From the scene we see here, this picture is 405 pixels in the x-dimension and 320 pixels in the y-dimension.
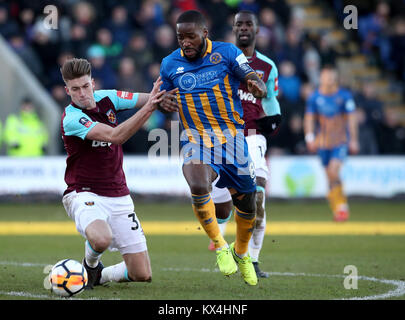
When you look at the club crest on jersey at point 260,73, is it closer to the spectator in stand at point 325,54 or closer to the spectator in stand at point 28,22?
the spectator in stand at point 325,54

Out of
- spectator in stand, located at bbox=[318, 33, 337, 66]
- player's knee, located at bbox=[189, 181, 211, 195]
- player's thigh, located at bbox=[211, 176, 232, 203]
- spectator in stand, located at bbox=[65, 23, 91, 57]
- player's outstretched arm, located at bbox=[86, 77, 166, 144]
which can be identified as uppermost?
spectator in stand, located at bbox=[65, 23, 91, 57]

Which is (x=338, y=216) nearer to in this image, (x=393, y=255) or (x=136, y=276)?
(x=393, y=255)

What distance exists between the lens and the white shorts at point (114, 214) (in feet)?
22.5

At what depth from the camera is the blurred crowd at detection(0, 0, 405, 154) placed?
1708cm

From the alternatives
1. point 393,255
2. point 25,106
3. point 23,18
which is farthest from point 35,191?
point 393,255

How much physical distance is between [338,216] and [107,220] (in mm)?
7278

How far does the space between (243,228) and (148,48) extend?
10790mm

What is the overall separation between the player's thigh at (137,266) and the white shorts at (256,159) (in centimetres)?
170

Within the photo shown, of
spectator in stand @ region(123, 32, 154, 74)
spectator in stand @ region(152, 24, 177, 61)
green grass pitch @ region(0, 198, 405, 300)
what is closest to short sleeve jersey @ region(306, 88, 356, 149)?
green grass pitch @ region(0, 198, 405, 300)

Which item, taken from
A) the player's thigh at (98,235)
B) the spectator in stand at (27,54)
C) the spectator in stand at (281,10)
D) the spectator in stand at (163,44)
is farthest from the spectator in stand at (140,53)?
the player's thigh at (98,235)

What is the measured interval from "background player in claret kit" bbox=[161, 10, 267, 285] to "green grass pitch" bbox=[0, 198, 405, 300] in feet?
1.61

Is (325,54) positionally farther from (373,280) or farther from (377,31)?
(373,280)

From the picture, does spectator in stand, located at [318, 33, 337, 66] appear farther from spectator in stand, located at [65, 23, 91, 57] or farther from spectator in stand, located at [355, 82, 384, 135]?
spectator in stand, located at [65, 23, 91, 57]

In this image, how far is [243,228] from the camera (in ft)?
24.2
